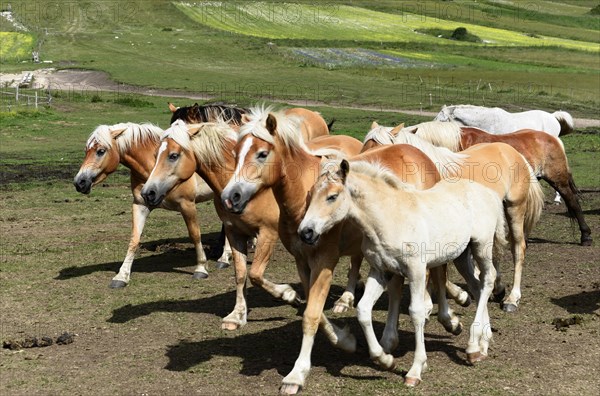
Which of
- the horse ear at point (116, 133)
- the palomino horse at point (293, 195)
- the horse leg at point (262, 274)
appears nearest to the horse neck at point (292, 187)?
the palomino horse at point (293, 195)

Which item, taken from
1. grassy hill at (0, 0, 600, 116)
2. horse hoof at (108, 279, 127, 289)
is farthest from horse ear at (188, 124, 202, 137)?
grassy hill at (0, 0, 600, 116)

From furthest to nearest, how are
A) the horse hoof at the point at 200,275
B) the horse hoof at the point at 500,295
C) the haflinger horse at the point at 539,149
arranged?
1. the haflinger horse at the point at 539,149
2. the horse hoof at the point at 200,275
3. the horse hoof at the point at 500,295

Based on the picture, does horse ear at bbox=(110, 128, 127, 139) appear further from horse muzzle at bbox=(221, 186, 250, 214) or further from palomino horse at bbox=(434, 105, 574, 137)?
palomino horse at bbox=(434, 105, 574, 137)

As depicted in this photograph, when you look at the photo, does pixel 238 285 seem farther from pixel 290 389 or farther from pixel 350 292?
pixel 290 389

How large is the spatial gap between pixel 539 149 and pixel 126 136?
6458 millimetres

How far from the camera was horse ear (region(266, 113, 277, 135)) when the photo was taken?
7.52m

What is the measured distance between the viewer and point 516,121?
50.5ft

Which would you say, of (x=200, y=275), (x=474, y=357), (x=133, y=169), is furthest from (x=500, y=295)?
(x=133, y=169)

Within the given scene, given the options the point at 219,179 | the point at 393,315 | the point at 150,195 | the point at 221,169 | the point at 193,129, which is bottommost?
the point at 393,315

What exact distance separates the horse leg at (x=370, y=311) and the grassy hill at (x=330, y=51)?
102 feet

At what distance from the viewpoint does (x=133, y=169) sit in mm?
11320

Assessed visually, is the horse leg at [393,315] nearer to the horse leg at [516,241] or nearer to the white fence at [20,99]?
the horse leg at [516,241]

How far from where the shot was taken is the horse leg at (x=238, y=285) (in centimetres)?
886

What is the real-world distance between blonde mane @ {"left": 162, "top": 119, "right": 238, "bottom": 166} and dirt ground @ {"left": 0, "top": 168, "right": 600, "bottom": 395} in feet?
6.10
